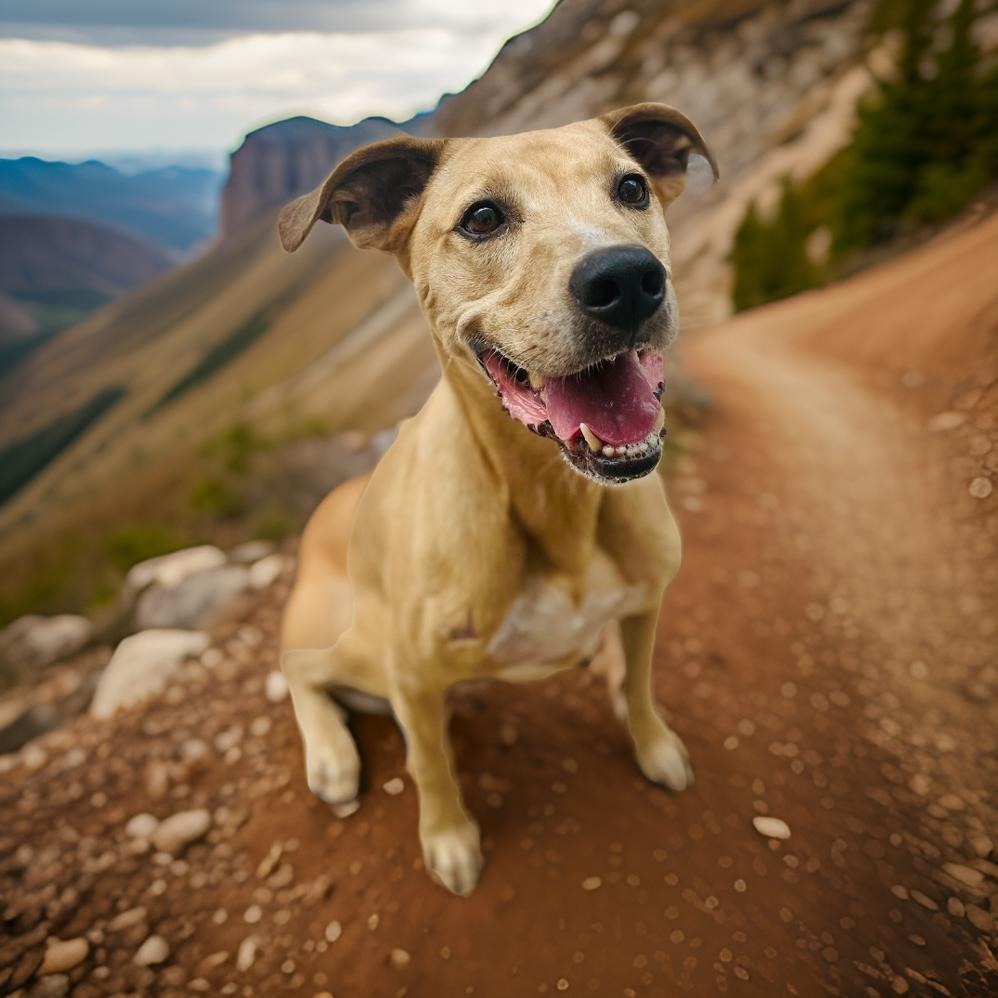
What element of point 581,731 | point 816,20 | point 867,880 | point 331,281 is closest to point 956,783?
point 867,880

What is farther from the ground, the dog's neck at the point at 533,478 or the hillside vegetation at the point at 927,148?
the hillside vegetation at the point at 927,148

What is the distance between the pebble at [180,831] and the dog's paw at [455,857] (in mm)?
1098

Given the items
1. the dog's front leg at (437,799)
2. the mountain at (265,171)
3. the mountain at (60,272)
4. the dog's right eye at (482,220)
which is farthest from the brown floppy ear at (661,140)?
the mountain at (265,171)

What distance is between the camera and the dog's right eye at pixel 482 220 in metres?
2.12

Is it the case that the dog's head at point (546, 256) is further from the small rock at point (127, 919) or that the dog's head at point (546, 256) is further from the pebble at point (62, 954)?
the pebble at point (62, 954)

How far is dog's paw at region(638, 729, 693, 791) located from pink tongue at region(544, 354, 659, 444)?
173 cm

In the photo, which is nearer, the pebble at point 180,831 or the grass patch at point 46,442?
the pebble at point 180,831

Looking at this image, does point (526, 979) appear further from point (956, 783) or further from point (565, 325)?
point (565, 325)

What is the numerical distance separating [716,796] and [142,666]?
11.3 feet

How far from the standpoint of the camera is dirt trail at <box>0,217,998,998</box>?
206 centimetres

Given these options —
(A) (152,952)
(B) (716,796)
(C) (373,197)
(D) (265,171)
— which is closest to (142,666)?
(A) (152,952)

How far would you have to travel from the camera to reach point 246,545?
18.7 ft

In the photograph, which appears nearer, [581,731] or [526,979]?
[526,979]

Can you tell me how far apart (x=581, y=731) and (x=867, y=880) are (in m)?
1.47
